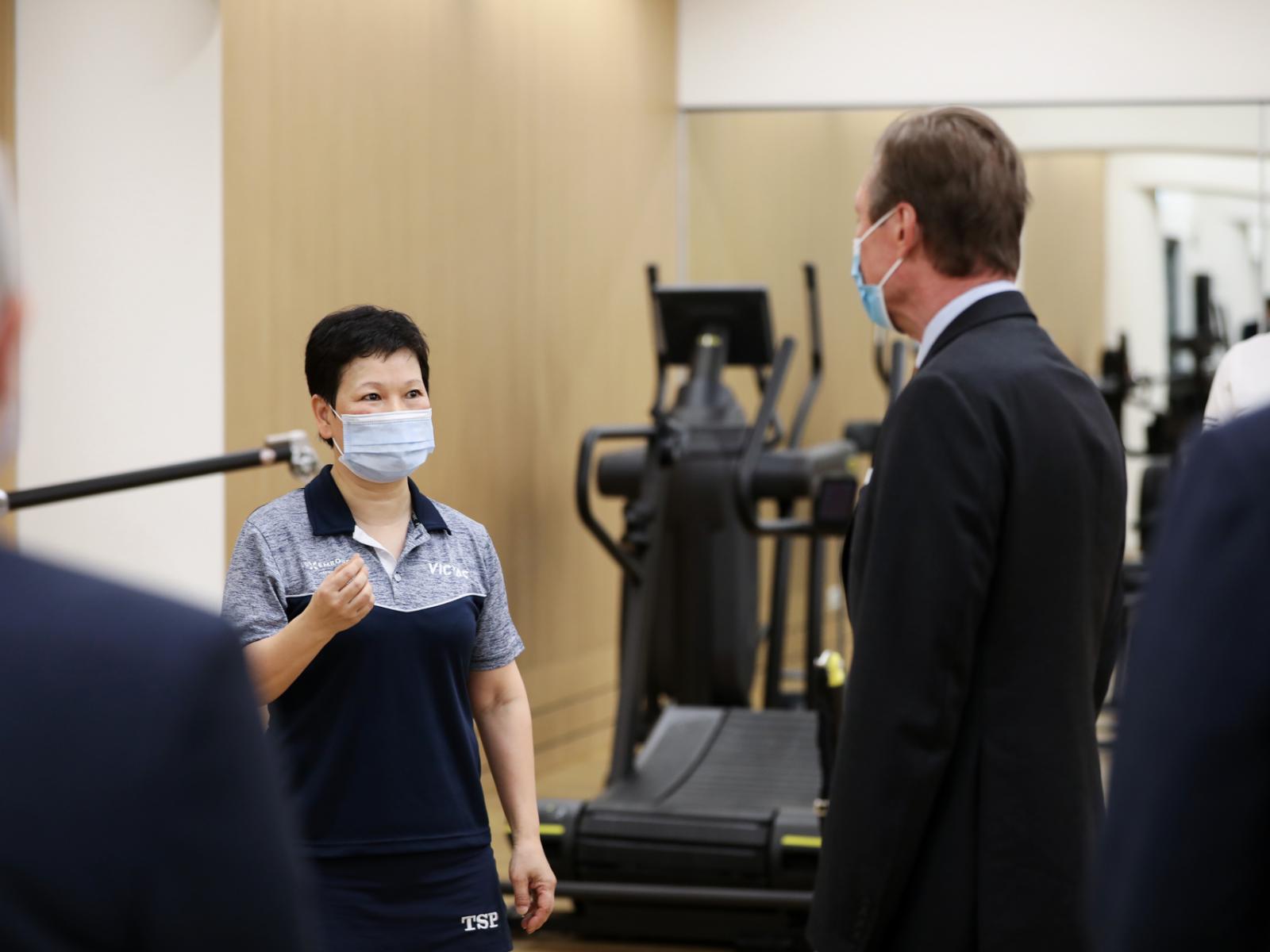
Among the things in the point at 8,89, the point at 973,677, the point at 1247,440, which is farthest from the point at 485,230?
the point at 1247,440

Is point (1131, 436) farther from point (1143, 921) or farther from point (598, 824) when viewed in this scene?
point (1143, 921)

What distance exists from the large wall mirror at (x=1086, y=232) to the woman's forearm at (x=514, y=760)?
6.06 m

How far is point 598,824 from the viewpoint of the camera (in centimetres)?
444

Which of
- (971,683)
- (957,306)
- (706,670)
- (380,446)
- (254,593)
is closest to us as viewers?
(971,683)

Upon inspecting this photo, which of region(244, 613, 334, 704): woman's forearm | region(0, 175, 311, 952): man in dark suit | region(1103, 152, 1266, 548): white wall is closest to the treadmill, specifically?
region(244, 613, 334, 704): woman's forearm

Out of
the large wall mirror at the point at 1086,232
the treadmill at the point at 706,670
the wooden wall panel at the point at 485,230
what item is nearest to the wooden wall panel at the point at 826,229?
the large wall mirror at the point at 1086,232

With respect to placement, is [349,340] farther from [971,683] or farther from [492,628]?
[971,683]

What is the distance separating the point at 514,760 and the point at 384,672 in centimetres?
27

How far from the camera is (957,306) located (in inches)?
74.8

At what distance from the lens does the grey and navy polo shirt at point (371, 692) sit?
1.98 m

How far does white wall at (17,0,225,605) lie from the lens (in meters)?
3.92

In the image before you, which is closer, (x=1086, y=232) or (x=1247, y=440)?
(x=1247, y=440)

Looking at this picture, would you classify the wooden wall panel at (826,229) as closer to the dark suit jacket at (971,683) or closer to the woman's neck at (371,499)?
the woman's neck at (371,499)

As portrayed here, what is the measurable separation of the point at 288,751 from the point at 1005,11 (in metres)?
6.66
